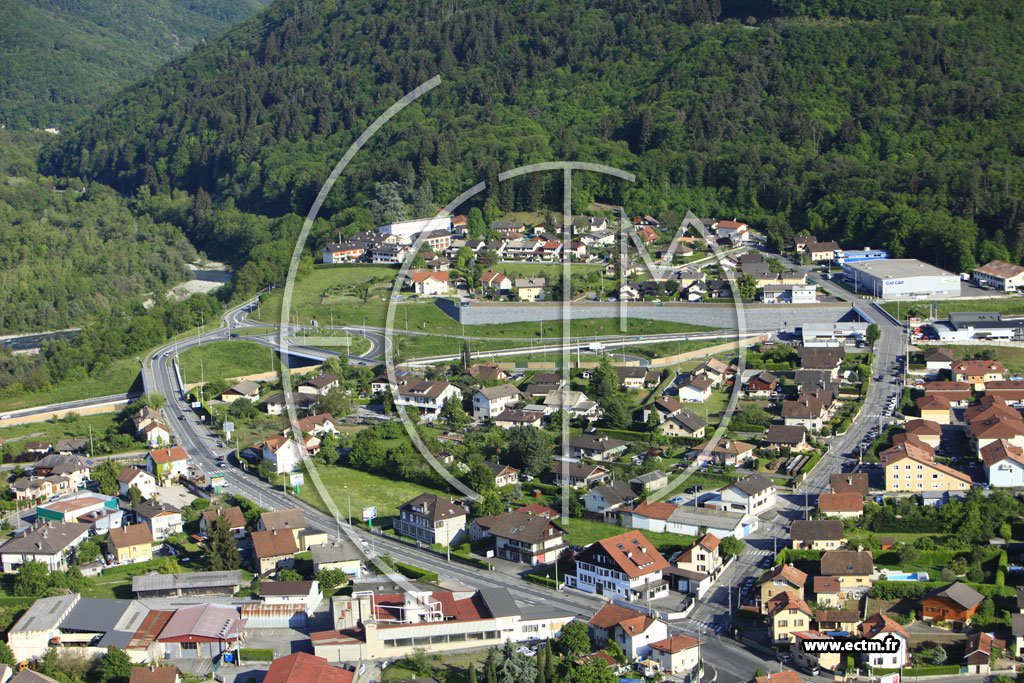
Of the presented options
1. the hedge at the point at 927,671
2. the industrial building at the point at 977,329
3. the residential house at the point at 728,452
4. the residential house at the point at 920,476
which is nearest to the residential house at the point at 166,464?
the residential house at the point at 728,452

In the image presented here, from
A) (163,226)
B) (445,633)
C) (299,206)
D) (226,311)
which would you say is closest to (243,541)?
(445,633)

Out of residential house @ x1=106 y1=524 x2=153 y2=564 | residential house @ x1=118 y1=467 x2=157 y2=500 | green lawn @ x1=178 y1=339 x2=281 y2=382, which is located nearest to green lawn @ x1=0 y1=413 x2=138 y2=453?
green lawn @ x1=178 y1=339 x2=281 y2=382

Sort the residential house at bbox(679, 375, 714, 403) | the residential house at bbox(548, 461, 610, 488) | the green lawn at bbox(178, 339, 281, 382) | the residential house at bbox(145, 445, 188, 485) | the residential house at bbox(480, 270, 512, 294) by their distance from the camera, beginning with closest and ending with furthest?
the residential house at bbox(548, 461, 610, 488), the residential house at bbox(145, 445, 188, 485), the residential house at bbox(679, 375, 714, 403), the green lawn at bbox(178, 339, 281, 382), the residential house at bbox(480, 270, 512, 294)

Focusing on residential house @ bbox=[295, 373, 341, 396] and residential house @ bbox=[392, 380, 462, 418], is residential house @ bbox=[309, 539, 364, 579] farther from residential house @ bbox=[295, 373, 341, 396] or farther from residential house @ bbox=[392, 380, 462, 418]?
residential house @ bbox=[295, 373, 341, 396]

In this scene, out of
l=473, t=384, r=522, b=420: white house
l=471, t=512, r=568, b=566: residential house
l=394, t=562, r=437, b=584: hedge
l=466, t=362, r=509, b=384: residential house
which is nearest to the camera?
l=394, t=562, r=437, b=584: hedge

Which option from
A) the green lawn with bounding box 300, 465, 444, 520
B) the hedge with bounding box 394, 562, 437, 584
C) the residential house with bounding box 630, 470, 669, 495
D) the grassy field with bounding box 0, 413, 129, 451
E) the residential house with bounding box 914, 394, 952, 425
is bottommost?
the hedge with bounding box 394, 562, 437, 584

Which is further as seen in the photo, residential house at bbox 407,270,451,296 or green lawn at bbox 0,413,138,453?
residential house at bbox 407,270,451,296

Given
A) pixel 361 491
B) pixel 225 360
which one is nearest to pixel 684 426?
pixel 361 491
